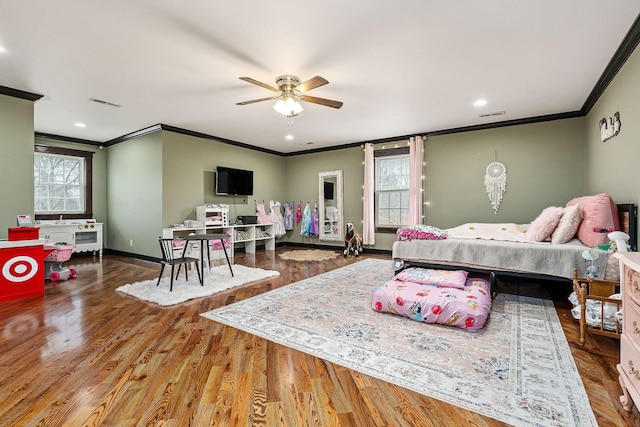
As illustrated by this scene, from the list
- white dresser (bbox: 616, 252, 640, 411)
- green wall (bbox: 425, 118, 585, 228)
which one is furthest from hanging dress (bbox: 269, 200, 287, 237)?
white dresser (bbox: 616, 252, 640, 411)

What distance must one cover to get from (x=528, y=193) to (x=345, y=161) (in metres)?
3.76

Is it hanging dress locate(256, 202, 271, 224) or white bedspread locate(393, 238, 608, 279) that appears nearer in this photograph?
white bedspread locate(393, 238, 608, 279)

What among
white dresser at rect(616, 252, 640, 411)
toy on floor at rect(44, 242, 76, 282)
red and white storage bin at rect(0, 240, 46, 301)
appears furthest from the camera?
toy on floor at rect(44, 242, 76, 282)

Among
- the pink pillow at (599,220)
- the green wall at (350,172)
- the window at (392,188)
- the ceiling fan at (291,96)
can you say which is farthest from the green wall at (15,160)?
the pink pillow at (599,220)

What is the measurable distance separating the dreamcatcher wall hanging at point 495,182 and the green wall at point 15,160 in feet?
23.2

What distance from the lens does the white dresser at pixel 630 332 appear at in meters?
1.42

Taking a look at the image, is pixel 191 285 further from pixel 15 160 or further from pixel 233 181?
pixel 233 181

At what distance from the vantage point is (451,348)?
2.26 meters

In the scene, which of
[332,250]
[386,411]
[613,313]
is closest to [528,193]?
[613,313]

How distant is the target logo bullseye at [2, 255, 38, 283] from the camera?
3.50 metres

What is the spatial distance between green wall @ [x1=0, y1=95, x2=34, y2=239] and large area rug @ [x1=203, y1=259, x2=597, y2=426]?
3108mm

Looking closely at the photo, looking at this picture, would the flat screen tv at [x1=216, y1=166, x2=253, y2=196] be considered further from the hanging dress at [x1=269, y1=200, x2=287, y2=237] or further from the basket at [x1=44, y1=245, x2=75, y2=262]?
the basket at [x1=44, y1=245, x2=75, y2=262]

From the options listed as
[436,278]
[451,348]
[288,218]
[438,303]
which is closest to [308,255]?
[288,218]

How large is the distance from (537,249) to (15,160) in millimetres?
6353
